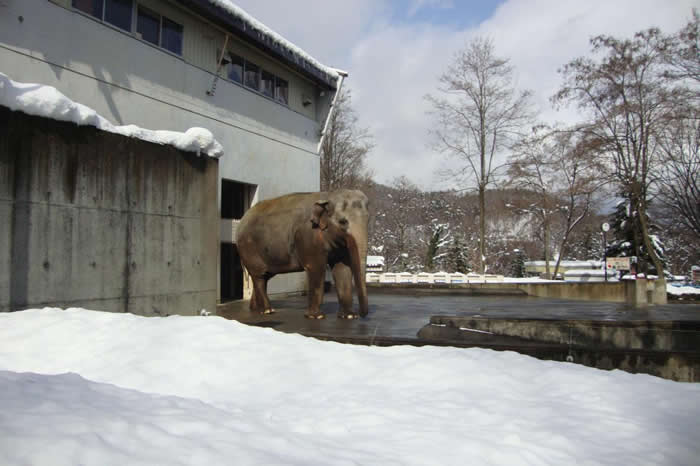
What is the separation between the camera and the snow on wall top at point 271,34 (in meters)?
14.1

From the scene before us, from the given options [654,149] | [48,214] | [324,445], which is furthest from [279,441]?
[654,149]

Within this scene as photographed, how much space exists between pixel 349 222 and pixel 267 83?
1003 cm

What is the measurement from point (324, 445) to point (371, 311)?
7774 millimetres

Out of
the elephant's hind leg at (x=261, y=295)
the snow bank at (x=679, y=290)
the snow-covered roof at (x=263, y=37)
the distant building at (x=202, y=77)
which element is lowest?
the snow bank at (x=679, y=290)

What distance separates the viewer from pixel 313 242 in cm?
930

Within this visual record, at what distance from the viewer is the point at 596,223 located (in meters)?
41.8

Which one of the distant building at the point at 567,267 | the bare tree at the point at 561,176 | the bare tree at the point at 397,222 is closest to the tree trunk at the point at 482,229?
the bare tree at the point at 561,176

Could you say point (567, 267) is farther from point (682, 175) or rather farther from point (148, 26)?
point (148, 26)

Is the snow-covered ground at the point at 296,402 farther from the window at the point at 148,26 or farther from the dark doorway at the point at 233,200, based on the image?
the dark doorway at the point at 233,200

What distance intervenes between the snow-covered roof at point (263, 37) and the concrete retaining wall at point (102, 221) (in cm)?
517

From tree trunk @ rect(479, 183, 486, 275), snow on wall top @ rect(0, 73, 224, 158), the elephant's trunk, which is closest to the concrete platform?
the elephant's trunk

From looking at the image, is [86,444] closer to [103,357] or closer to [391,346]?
[103,357]

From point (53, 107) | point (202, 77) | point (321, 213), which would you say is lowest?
point (321, 213)

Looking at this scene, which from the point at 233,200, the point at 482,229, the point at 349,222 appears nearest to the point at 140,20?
the point at 233,200
